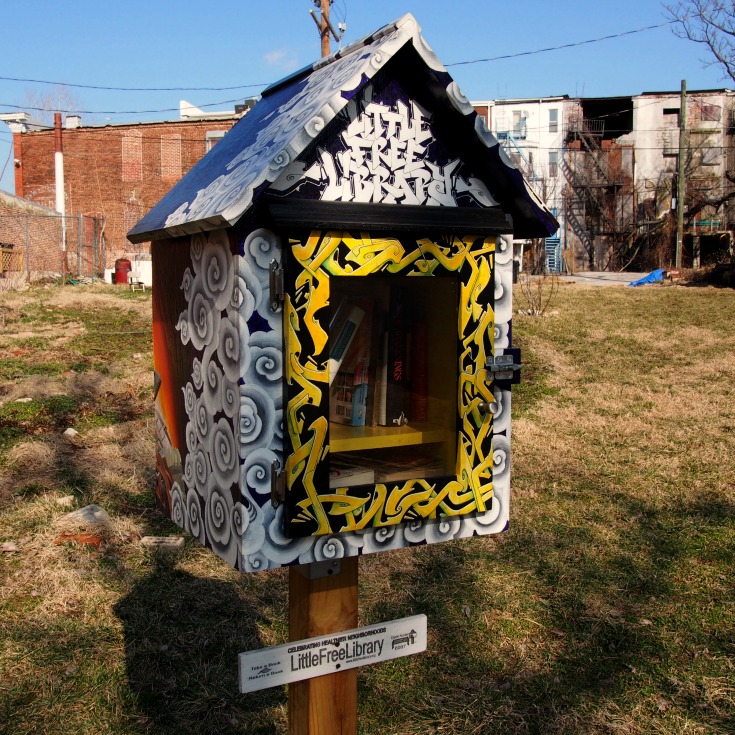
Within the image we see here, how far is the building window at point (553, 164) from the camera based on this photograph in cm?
3700

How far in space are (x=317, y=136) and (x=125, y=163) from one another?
31648 millimetres

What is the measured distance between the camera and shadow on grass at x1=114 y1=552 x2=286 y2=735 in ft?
10.2

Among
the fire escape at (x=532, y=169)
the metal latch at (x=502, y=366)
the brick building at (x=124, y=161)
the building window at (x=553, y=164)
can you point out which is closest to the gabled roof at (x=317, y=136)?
the metal latch at (x=502, y=366)

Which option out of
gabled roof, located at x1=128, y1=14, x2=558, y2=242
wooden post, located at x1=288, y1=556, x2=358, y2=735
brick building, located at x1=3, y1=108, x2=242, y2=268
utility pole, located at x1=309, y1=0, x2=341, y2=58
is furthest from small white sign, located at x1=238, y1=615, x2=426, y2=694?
brick building, located at x1=3, y1=108, x2=242, y2=268

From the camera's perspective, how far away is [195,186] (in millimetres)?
2201

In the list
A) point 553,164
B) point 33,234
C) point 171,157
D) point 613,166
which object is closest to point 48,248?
point 33,234

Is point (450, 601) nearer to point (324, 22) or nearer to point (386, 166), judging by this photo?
point (386, 166)

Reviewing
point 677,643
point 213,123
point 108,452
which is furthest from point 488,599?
point 213,123

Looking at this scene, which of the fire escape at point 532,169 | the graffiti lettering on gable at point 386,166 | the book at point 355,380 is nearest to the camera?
the graffiti lettering on gable at point 386,166

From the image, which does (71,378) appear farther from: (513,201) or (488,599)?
(513,201)

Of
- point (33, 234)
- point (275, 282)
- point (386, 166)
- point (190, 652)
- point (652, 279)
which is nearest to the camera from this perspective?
point (275, 282)

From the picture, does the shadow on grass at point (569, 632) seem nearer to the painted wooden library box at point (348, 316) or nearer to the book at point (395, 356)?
the painted wooden library box at point (348, 316)

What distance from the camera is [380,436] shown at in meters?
2.09

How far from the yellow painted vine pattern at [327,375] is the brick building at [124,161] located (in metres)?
30.2
